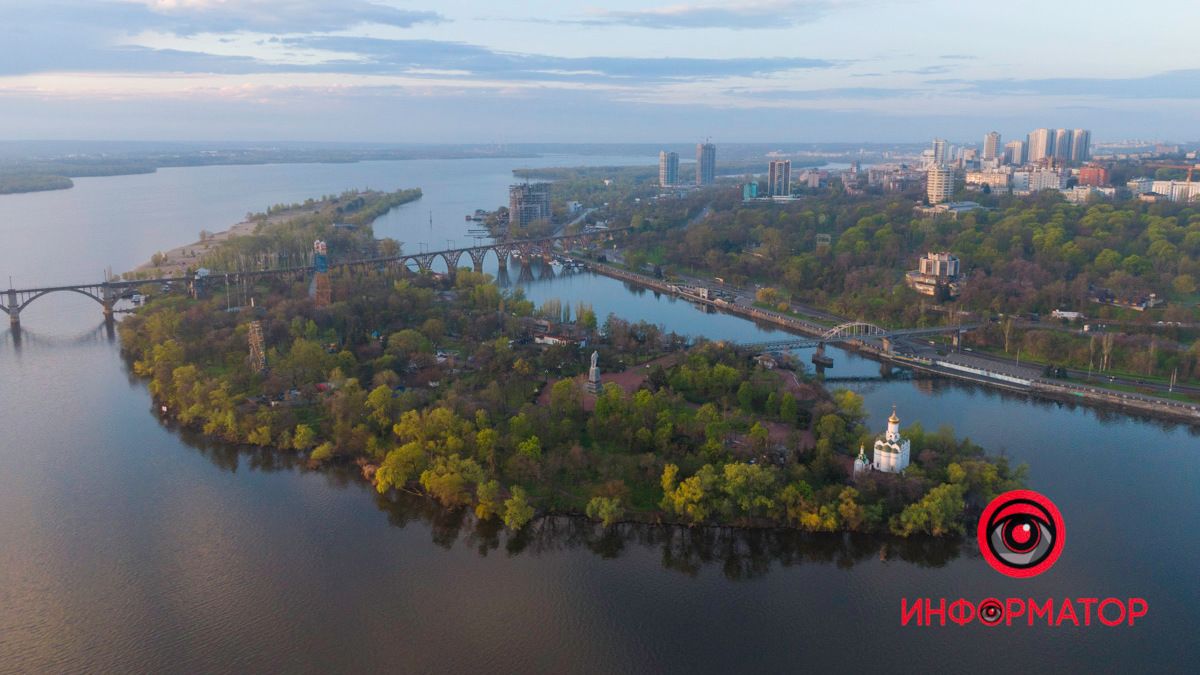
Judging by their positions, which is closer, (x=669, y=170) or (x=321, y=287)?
(x=321, y=287)

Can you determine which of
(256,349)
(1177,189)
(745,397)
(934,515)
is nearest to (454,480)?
(745,397)

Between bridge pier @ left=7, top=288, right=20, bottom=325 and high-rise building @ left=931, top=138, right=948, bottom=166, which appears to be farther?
high-rise building @ left=931, top=138, right=948, bottom=166

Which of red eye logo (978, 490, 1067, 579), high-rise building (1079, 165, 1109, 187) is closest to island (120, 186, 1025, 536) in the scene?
red eye logo (978, 490, 1067, 579)

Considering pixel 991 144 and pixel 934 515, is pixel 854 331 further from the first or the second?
pixel 991 144

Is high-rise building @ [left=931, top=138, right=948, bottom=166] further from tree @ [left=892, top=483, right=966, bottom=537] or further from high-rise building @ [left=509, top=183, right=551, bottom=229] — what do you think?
tree @ [left=892, top=483, right=966, bottom=537]

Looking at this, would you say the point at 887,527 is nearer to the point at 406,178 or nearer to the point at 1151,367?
the point at 1151,367
